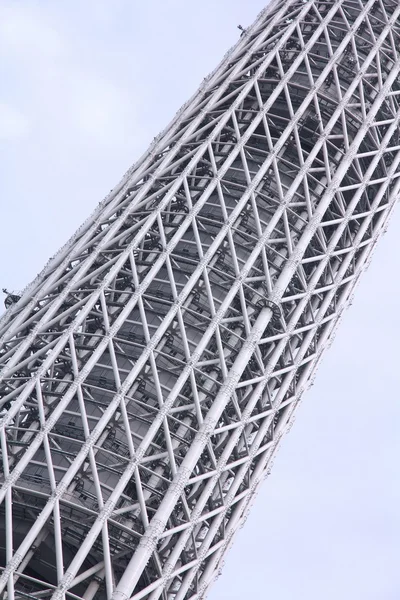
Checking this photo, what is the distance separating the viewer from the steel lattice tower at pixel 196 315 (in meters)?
54.2

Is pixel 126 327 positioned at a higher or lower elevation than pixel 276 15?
lower

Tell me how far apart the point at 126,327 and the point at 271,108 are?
68.7ft

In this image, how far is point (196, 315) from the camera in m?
60.8

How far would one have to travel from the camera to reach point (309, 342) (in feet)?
217

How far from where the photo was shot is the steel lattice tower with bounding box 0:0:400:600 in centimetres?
5422

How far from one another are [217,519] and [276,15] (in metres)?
40.4

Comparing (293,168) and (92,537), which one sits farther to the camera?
(293,168)

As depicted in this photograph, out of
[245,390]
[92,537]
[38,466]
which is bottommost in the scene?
[92,537]

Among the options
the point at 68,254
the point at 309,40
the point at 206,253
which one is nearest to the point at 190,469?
the point at 206,253

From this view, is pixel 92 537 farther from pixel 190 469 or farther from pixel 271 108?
pixel 271 108

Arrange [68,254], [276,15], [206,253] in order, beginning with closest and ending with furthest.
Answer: [206,253], [68,254], [276,15]

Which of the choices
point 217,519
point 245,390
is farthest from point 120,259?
point 217,519

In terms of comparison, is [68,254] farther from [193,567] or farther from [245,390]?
[193,567]

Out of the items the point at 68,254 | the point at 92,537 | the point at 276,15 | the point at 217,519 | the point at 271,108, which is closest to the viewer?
the point at 92,537
